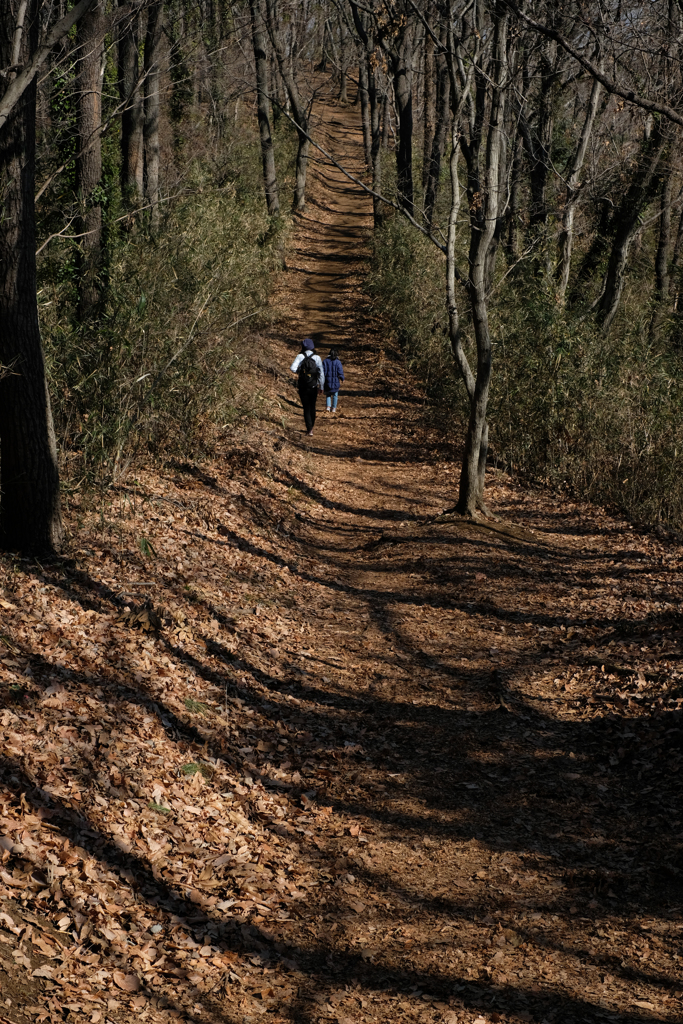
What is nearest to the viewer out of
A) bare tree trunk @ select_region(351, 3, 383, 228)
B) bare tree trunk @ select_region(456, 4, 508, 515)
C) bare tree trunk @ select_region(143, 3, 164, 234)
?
bare tree trunk @ select_region(456, 4, 508, 515)

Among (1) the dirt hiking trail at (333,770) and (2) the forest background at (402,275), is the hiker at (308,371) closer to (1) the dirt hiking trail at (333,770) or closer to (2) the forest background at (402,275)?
(2) the forest background at (402,275)

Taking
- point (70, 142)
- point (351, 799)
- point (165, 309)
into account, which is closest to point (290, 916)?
point (351, 799)

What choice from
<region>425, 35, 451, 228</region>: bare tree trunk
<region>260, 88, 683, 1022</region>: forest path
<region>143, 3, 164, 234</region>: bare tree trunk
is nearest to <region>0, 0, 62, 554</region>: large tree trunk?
<region>260, 88, 683, 1022</region>: forest path

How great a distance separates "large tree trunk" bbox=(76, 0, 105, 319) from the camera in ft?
36.7

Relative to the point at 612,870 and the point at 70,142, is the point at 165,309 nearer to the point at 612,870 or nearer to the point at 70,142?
the point at 70,142

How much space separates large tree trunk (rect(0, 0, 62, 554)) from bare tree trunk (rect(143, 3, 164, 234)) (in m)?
7.29

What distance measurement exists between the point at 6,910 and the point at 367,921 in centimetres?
195

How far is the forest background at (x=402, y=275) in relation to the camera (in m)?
7.12

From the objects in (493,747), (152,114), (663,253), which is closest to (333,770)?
(493,747)

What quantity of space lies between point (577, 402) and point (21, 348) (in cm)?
915

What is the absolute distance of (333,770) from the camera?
6336 millimetres

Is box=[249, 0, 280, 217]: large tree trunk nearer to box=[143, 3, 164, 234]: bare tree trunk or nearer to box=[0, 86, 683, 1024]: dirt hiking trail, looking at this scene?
box=[143, 3, 164, 234]: bare tree trunk

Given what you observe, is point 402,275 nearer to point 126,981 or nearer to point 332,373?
point 332,373

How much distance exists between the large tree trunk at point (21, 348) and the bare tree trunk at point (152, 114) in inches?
287
